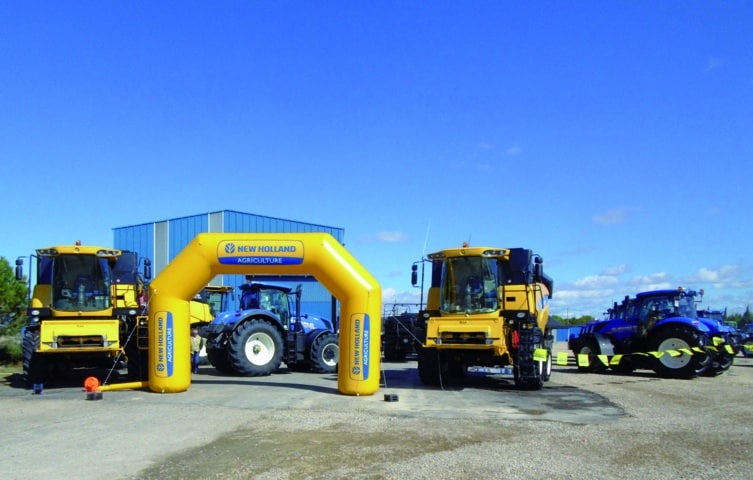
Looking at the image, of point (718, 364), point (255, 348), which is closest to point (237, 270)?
point (255, 348)

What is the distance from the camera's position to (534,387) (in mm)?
14016

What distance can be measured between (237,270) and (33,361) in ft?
16.3

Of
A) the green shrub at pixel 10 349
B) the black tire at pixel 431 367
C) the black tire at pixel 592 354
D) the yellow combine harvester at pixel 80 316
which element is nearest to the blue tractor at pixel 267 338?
the yellow combine harvester at pixel 80 316

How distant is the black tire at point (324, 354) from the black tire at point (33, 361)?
6.39 m

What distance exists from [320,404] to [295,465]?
453cm

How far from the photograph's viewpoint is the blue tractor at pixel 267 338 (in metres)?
15.8

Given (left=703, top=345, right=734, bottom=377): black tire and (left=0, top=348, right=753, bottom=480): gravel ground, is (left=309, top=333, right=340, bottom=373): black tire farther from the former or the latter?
(left=703, top=345, right=734, bottom=377): black tire

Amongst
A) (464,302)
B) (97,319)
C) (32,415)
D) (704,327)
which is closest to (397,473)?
(32,415)

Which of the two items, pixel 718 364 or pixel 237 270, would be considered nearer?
pixel 237 270

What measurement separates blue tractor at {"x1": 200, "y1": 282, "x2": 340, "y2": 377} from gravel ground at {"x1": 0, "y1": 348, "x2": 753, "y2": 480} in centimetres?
209

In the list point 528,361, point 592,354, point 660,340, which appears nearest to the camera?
point 528,361

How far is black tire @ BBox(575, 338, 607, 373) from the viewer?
1903 cm

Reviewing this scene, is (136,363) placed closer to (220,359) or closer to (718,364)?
(220,359)

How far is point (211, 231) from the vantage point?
2814 cm
